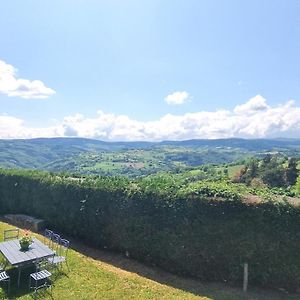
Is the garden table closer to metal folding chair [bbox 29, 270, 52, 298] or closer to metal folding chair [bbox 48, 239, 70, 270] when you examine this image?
metal folding chair [bbox 48, 239, 70, 270]

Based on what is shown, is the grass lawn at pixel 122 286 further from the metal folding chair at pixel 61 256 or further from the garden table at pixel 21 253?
the garden table at pixel 21 253

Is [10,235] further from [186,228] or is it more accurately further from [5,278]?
[186,228]

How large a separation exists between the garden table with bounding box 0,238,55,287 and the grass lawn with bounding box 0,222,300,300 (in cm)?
96

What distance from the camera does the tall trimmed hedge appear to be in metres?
11.6

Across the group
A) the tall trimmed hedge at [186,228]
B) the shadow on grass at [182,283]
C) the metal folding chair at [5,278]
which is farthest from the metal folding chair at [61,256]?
the tall trimmed hedge at [186,228]

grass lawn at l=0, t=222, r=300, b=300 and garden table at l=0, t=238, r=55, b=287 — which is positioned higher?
garden table at l=0, t=238, r=55, b=287

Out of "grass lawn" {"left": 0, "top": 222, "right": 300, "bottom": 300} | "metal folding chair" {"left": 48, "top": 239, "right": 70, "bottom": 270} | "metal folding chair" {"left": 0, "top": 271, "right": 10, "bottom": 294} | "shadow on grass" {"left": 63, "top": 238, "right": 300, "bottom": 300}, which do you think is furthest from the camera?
"metal folding chair" {"left": 48, "top": 239, "right": 70, "bottom": 270}

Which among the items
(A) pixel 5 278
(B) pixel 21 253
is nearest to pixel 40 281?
(B) pixel 21 253

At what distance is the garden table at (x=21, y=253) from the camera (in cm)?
1045

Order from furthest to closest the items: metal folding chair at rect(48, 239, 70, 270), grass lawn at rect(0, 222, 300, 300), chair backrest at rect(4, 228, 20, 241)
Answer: chair backrest at rect(4, 228, 20, 241) → metal folding chair at rect(48, 239, 70, 270) → grass lawn at rect(0, 222, 300, 300)

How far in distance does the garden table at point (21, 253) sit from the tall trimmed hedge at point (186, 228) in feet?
12.0

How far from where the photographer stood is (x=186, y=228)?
12758mm

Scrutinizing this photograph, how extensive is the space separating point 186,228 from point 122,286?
3.20m

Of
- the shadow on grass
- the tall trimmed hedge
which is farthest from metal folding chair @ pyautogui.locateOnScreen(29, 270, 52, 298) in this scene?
the tall trimmed hedge
